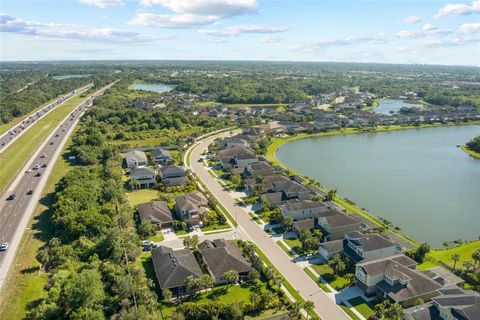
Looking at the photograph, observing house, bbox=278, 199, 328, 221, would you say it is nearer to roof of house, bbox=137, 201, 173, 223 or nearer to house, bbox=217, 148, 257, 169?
roof of house, bbox=137, 201, 173, 223

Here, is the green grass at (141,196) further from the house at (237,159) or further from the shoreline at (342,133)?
the shoreline at (342,133)

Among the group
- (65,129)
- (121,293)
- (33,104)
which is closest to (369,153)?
(121,293)

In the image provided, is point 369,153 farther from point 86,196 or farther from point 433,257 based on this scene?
point 86,196

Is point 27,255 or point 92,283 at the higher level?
point 92,283

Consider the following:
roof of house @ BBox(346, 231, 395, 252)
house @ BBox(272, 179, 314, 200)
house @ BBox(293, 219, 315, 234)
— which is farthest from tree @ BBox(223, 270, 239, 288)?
house @ BBox(272, 179, 314, 200)

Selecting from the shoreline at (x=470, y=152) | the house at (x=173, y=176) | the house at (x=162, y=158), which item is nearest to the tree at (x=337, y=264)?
the house at (x=173, y=176)
